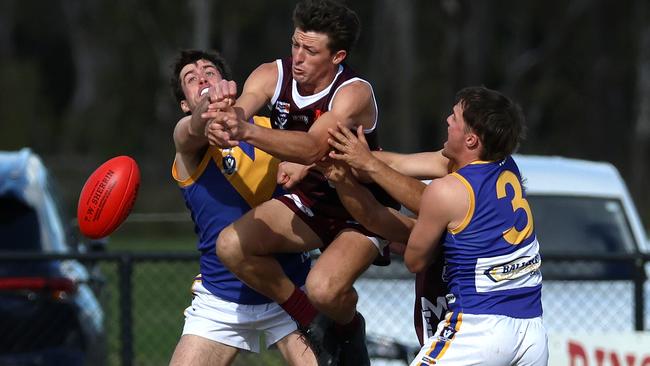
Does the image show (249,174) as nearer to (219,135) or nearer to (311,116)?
(311,116)

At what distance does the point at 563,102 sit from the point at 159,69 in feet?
42.8

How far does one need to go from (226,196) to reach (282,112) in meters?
0.54

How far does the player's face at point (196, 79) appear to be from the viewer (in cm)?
614

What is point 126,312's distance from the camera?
8984 mm

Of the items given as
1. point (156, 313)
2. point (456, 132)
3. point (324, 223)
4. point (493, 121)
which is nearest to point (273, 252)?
point (324, 223)

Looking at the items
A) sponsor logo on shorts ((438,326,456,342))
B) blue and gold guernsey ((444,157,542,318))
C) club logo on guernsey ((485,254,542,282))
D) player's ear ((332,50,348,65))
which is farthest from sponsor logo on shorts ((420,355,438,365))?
player's ear ((332,50,348,65))

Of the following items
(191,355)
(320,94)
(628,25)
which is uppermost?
(320,94)

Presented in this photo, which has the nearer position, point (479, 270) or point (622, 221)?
point (479, 270)

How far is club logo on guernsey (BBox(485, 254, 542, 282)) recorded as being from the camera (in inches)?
215

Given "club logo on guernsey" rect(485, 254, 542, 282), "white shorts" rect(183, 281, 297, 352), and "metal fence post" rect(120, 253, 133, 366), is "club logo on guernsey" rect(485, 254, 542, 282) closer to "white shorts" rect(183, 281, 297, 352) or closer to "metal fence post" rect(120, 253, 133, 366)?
"white shorts" rect(183, 281, 297, 352)

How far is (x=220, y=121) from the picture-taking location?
5.40 m

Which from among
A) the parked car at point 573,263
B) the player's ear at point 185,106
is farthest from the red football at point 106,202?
the parked car at point 573,263

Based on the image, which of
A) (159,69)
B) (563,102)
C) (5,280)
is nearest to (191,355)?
(5,280)

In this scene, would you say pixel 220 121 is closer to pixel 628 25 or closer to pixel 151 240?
pixel 151 240
